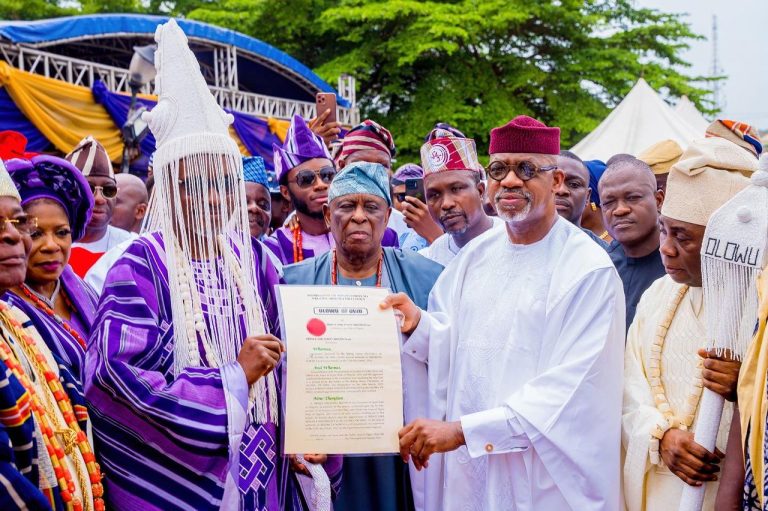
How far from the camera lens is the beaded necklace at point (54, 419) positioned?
2658mm

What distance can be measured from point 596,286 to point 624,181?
4.94ft

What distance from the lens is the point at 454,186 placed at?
16.0 feet

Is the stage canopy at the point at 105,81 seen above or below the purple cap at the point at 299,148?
above

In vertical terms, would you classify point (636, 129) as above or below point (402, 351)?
above

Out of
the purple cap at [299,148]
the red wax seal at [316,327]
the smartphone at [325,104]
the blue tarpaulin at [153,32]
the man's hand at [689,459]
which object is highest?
the blue tarpaulin at [153,32]

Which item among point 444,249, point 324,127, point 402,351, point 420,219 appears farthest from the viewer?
point 324,127

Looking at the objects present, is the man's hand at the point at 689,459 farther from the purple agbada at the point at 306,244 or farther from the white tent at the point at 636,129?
the white tent at the point at 636,129

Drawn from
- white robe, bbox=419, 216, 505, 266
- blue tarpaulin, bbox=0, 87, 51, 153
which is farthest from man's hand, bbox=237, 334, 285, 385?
blue tarpaulin, bbox=0, 87, 51, 153

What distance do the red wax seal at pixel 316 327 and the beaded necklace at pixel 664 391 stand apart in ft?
4.77

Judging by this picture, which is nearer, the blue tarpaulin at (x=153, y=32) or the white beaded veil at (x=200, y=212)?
the white beaded veil at (x=200, y=212)

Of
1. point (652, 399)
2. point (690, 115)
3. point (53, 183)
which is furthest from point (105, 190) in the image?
point (690, 115)

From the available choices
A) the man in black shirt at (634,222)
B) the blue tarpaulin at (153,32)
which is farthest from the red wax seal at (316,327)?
the blue tarpaulin at (153,32)

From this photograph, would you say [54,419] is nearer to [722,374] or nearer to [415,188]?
[722,374]

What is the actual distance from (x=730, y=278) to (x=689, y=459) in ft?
2.40
